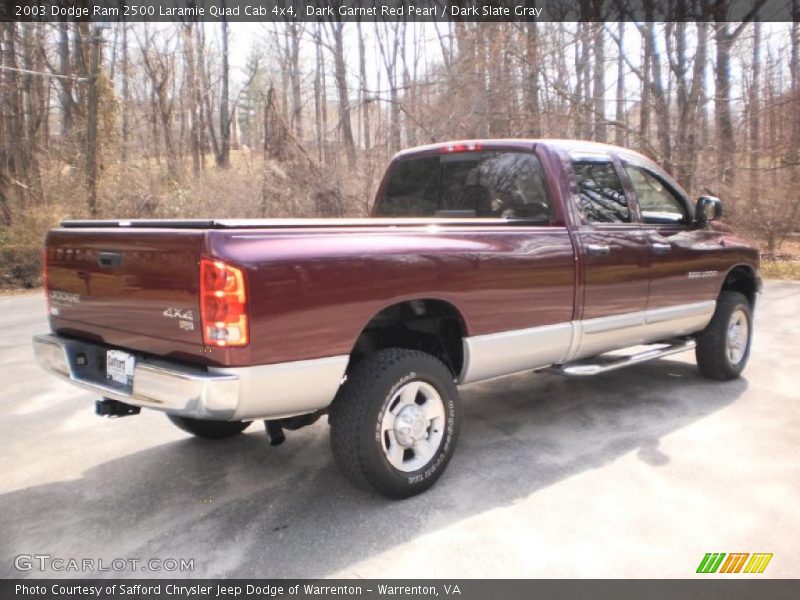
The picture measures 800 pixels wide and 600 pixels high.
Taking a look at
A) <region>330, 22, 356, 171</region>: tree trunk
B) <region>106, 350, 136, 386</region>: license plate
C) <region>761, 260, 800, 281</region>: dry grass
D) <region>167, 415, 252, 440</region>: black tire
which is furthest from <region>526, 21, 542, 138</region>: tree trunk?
<region>106, 350, 136, 386</region>: license plate

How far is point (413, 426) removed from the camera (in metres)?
3.36

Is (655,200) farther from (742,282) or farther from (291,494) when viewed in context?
(291,494)

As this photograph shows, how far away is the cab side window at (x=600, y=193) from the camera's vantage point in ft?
14.7

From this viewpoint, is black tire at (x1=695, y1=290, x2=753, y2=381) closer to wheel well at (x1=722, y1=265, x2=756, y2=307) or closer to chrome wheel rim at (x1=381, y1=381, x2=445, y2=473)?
wheel well at (x1=722, y1=265, x2=756, y2=307)

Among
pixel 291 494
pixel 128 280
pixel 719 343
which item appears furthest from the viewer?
pixel 719 343

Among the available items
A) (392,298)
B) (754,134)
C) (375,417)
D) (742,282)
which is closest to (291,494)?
(375,417)

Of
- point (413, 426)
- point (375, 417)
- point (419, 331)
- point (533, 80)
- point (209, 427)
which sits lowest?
point (209, 427)

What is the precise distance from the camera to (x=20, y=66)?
22094 millimetres

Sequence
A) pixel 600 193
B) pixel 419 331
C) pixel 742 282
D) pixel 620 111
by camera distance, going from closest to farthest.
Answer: pixel 419 331
pixel 600 193
pixel 742 282
pixel 620 111

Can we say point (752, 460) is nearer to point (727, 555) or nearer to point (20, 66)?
point (727, 555)

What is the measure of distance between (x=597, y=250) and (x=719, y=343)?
203 centimetres

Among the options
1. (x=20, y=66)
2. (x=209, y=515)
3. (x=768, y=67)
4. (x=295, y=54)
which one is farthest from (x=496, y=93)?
(x=295, y=54)

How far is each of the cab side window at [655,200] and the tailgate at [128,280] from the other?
3.57 m

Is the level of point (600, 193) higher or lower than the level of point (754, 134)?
lower
